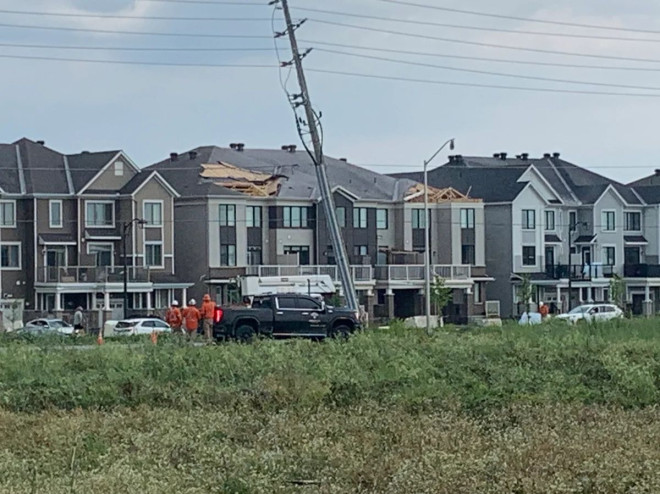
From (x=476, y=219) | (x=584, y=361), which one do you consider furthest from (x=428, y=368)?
(x=476, y=219)

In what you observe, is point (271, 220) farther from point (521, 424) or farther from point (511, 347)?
point (521, 424)

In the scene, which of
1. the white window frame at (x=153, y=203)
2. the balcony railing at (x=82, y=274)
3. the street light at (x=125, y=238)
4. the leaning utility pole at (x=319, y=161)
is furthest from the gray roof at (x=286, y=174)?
the leaning utility pole at (x=319, y=161)

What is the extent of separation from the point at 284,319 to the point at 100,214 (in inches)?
1348

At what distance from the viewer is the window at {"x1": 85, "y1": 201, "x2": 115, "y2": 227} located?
72438mm

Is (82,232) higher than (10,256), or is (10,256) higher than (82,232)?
(82,232)

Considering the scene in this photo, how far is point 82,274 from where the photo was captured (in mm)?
70438

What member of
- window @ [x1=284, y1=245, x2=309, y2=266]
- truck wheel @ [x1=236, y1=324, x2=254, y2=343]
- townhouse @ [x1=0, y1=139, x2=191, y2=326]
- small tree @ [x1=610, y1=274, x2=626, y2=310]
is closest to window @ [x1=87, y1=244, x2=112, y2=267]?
townhouse @ [x1=0, y1=139, x2=191, y2=326]

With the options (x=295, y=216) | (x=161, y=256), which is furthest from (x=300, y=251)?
(x=161, y=256)

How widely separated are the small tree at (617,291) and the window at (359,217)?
15698mm

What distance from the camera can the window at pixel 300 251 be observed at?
77000 mm

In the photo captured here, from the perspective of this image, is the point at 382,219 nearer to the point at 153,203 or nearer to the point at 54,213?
the point at 153,203

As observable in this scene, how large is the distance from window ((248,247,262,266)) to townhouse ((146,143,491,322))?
0.18 feet

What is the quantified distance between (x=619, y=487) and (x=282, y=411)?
7.60m

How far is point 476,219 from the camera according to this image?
82.8 m
